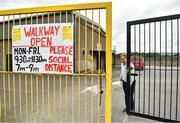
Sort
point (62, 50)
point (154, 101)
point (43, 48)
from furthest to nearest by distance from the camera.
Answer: point (154, 101), point (43, 48), point (62, 50)

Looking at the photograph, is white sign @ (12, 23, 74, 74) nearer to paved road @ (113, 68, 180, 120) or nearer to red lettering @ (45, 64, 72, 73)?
red lettering @ (45, 64, 72, 73)

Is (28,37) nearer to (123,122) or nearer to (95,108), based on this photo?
(123,122)

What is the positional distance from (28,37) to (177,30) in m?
3.50

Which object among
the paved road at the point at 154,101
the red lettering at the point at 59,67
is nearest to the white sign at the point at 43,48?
the red lettering at the point at 59,67

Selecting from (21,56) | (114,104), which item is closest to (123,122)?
(114,104)

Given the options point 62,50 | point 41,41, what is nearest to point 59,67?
point 62,50

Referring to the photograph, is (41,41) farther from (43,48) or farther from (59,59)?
(59,59)

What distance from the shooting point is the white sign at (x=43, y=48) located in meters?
4.57

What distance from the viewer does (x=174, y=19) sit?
220 inches

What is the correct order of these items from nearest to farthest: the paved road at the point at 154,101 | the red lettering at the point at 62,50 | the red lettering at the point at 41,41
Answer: the red lettering at the point at 62,50
the red lettering at the point at 41,41
the paved road at the point at 154,101

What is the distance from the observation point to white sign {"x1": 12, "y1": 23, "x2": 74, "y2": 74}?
4.57 m

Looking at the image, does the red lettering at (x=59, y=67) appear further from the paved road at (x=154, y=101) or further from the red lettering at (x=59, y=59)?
the paved road at (x=154, y=101)

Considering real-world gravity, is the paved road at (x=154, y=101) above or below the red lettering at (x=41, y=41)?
below

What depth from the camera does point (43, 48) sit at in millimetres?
4711
